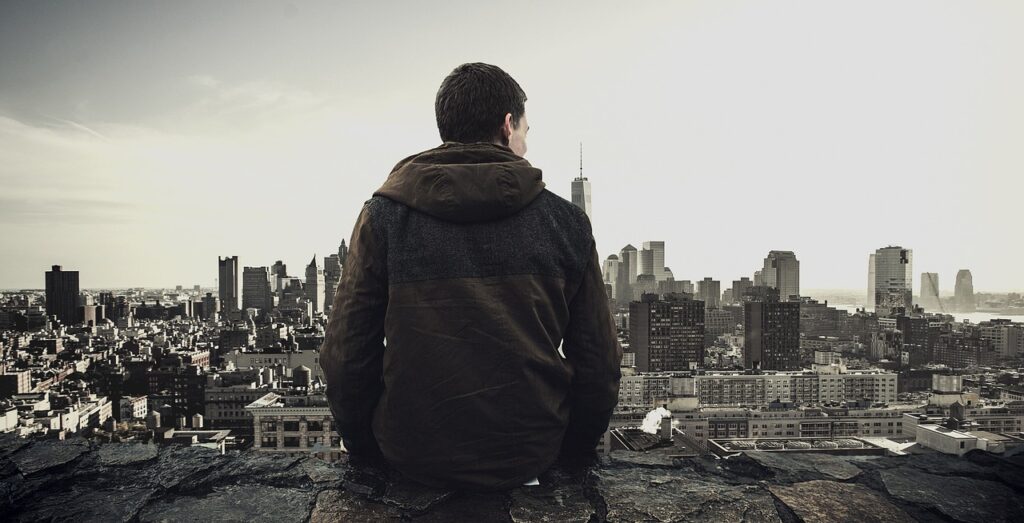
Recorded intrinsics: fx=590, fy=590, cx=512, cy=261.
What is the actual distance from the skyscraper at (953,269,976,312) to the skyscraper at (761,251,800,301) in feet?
62.0

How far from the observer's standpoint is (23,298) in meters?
37.1

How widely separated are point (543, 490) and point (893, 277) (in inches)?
1765

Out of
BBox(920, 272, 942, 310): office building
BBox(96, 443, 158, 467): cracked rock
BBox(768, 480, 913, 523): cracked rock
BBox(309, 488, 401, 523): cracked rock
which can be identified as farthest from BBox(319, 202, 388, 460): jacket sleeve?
BBox(920, 272, 942, 310): office building

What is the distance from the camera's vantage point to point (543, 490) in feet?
5.60

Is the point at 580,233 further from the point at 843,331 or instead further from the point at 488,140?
the point at 843,331

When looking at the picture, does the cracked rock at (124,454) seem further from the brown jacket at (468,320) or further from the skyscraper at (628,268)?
the skyscraper at (628,268)

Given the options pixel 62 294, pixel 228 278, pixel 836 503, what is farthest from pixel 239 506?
pixel 228 278

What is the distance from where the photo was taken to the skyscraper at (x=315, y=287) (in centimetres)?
6222

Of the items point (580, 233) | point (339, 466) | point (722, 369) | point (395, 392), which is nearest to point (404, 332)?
point (395, 392)

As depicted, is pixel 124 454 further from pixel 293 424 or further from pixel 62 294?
pixel 62 294

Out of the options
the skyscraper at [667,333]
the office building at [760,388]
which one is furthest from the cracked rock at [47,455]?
the skyscraper at [667,333]

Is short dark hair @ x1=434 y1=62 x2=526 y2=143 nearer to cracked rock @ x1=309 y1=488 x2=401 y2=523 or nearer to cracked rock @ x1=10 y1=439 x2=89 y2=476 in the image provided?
cracked rock @ x1=309 y1=488 x2=401 y2=523

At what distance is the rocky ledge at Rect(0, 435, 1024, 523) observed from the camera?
166cm

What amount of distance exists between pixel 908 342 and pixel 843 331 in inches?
412
